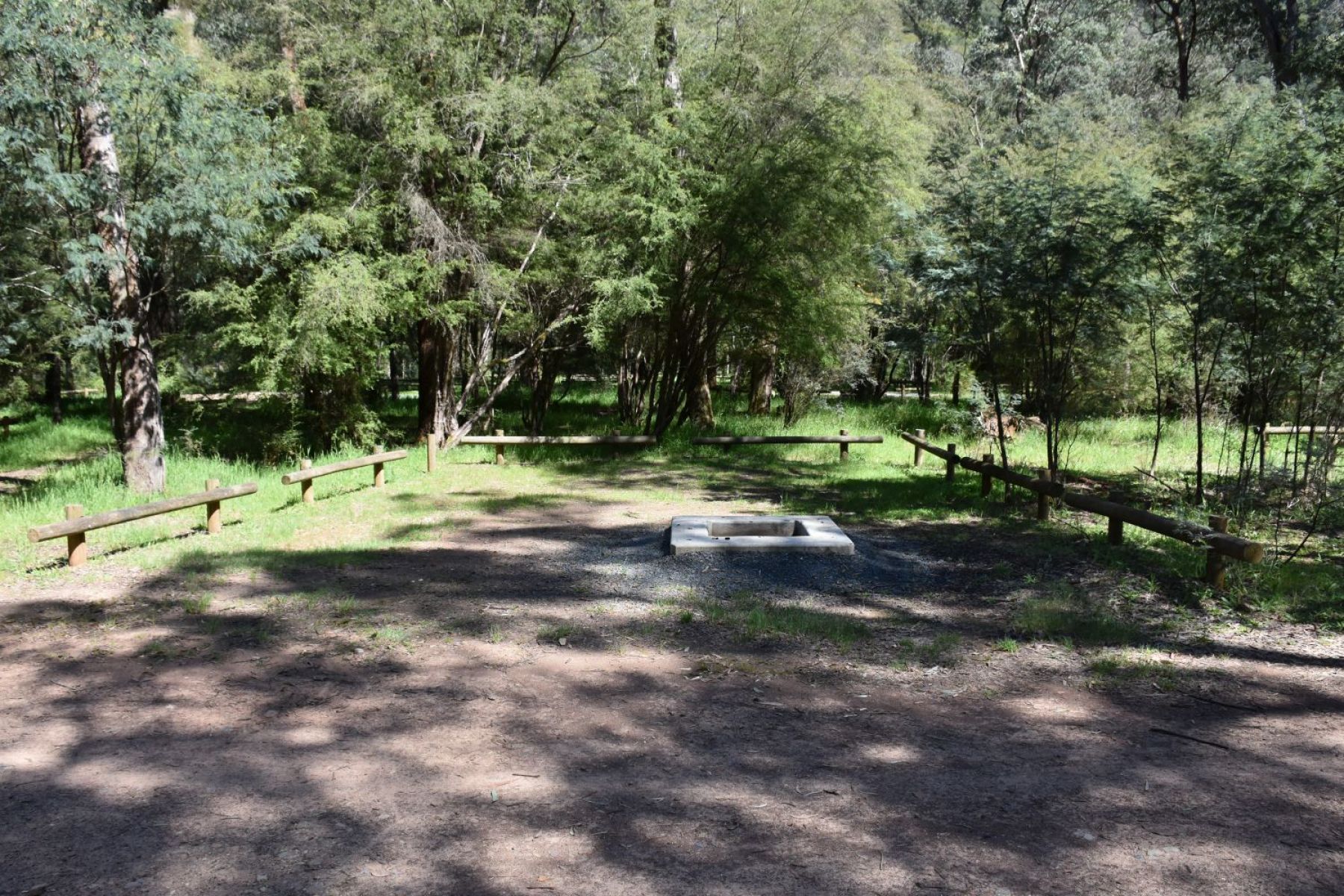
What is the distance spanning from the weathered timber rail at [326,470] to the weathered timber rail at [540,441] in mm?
1639

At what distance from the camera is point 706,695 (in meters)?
5.08

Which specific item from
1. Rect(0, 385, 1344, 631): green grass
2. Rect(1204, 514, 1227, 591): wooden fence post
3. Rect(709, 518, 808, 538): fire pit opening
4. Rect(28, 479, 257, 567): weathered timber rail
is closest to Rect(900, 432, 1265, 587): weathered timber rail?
Rect(1204, 514, 1227, 591): wooden fence post

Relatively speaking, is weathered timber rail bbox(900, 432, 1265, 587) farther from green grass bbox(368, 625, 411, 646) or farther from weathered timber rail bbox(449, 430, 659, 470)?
weathered timber rail bbox(449, 430, 659, 470)

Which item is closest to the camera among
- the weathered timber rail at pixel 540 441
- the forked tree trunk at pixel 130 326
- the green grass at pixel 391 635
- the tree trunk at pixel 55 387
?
the green grass at pixel 391 635

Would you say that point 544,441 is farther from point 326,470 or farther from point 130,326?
point 130,326

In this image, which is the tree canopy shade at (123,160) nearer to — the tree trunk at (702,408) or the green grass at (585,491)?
the green grass at (585,491)

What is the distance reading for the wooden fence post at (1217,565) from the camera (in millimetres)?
6973

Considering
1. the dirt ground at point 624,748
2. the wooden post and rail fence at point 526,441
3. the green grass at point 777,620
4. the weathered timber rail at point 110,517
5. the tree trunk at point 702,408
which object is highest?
the tree trunk at point 702,408

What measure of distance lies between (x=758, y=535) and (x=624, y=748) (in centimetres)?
511

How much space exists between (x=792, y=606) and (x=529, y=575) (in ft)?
7.45

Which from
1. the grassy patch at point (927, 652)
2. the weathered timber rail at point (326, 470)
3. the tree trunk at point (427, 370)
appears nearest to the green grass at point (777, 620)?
the grassy patch at point (927, 652)

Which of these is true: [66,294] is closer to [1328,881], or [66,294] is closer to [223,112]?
[223,112]

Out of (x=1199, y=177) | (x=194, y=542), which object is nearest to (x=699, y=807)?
(x=194, y=542)

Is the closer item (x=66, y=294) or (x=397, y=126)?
(x=66, y=294)
